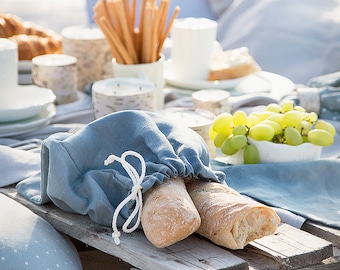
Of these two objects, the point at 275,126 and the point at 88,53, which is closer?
the point at 275,126

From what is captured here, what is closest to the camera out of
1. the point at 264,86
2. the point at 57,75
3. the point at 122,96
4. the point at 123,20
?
the point at 122,96

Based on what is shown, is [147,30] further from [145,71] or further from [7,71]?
[7,71]

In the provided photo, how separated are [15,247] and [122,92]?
19.1 inches

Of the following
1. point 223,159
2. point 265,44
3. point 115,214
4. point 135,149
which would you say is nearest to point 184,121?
point 223,159

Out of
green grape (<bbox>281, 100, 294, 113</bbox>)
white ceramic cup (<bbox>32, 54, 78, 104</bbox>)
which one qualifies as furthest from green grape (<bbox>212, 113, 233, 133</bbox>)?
white ceramic cup (<bbox>32, 54, 78, 104</bbox>)

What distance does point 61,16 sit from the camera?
2398 millimetres

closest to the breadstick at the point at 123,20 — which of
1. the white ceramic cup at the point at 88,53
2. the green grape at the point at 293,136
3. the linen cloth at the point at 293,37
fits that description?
the white ceramic cup at the point at 88,53

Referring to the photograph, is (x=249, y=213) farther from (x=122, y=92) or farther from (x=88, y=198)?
(x=122, y=92)

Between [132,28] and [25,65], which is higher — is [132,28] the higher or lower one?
the higher one

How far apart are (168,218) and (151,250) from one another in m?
0.05

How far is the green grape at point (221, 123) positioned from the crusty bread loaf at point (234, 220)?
0.31 metres

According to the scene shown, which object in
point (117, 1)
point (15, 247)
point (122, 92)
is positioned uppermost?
point (117, 1)

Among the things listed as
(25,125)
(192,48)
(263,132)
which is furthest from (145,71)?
(263,132)

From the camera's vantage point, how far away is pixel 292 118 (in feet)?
3.94
